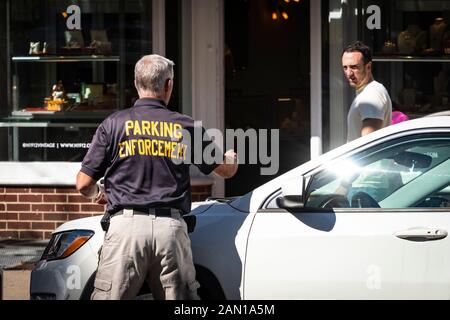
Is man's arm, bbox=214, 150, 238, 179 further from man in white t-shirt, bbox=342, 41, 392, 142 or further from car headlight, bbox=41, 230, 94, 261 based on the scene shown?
man in white t-shirt, bbox=342, 41, 392, 142

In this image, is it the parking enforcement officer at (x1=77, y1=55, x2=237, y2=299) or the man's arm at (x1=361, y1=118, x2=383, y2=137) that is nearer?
the parking enforcement officer at (x1=77, y1=55, x2=237, y2=299)

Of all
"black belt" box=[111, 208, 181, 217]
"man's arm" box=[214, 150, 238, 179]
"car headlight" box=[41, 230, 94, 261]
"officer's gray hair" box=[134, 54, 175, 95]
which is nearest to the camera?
"black belt" box=[111, 208, 181, 217]

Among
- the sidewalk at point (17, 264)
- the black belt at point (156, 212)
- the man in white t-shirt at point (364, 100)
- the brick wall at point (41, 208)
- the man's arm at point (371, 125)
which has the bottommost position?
the sidewalk at point (17, 264)

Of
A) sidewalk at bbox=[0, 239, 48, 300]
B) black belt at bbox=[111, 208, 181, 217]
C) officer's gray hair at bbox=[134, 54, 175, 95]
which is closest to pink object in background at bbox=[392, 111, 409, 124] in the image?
officer's gray hair at bbox=[134, 54, 175, 95]

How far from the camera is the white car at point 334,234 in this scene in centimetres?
475

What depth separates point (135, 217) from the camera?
487 centimetres

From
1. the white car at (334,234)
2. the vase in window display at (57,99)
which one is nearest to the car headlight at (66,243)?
the white car at (334,234)

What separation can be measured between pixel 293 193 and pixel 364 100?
197 cm

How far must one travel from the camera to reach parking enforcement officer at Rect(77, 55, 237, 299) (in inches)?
189

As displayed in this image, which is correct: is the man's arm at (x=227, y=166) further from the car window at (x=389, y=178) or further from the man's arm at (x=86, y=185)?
the man's arm at (x=86, y=185)

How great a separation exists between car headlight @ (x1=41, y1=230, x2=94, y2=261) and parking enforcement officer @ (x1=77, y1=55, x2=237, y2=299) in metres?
0.33

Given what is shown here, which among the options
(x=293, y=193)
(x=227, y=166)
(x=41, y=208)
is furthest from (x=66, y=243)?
(x=41, y=208)

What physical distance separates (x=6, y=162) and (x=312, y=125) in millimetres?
3393

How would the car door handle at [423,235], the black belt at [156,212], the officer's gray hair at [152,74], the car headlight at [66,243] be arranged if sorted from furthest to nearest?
the car headlight at [66,243] → the officer's gray hair at [152,74] → the black belt at [156,212] → the car door handle at [423,235]
